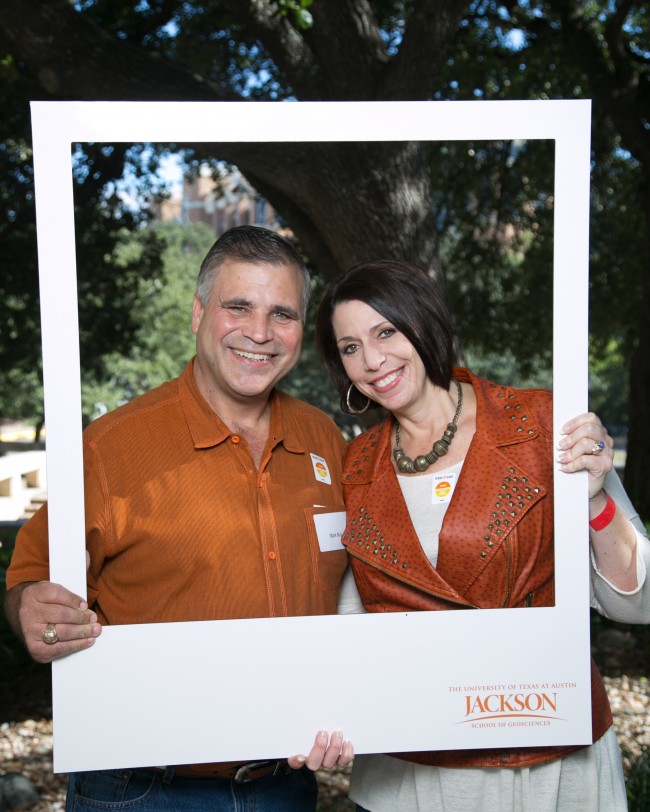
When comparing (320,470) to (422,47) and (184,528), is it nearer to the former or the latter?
(184,528)

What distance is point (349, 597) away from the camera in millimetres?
2236

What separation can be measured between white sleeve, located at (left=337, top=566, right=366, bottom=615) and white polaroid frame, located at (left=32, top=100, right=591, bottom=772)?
1.30 ft

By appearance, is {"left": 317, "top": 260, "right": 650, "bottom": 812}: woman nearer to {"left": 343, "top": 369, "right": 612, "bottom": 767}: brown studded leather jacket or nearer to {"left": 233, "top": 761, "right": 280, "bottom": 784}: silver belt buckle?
{"left": 343, "top": 369, "right": 612, "bottom": 767}: brown studded leather jacket

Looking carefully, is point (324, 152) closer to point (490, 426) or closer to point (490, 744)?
point (490, 426)

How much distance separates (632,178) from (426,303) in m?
8.42

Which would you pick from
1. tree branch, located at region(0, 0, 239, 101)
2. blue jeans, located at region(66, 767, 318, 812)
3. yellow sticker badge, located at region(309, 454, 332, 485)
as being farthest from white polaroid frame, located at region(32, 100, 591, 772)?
tree branch, located at region(0, 0, 239, 101)

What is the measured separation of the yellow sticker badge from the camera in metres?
2.24

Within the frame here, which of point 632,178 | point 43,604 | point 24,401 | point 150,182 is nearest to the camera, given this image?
point 43,604

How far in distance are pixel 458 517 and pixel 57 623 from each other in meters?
0.90

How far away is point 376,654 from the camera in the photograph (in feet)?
6.01

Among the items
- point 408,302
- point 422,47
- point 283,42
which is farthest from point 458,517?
point 283,42

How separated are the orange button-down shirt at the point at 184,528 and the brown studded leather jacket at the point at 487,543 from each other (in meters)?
0.16

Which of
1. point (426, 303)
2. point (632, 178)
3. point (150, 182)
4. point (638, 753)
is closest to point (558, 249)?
point (426, 303)

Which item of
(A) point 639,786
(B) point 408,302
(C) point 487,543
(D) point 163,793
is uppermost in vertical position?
(B) point 408,302
